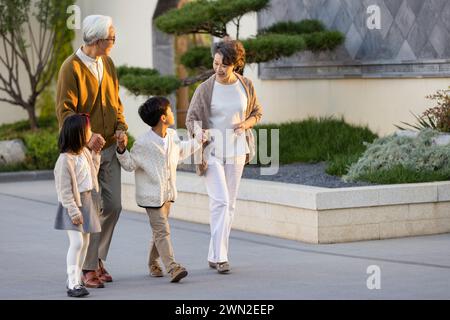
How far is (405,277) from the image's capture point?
866 centimetres

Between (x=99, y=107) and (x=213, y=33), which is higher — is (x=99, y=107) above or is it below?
below

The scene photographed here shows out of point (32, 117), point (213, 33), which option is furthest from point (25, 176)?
→ point (213, 33)

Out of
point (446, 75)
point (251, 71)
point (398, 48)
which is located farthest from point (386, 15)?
point (251, 71)

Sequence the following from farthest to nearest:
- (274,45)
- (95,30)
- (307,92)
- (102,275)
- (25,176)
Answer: (25,176) → (307,92) → (274,45) → (102,275) → (95,30)

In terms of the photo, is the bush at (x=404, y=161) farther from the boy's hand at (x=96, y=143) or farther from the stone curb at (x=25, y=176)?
the stone curb at (x=25, y=176)

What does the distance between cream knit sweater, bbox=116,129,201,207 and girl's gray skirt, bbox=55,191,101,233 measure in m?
0.51

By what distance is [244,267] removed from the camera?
9484 mm

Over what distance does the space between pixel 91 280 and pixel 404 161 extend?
449 centimetres

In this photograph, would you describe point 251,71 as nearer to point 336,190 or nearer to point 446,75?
point 446,75

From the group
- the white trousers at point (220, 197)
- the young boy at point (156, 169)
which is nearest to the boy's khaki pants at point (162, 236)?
the young boy at point (156, 169)

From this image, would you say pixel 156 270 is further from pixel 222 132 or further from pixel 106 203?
pixel 222 132

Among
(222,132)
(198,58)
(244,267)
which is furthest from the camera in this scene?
(198,58)
